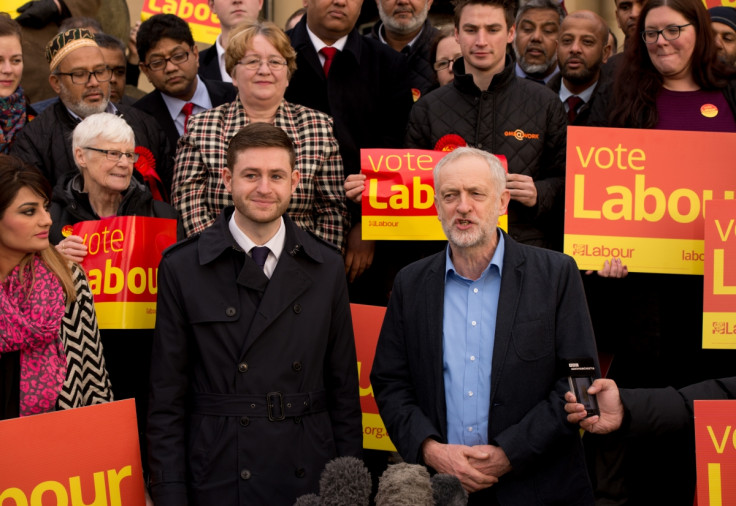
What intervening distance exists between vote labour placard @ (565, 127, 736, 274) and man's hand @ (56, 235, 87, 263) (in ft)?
8.89

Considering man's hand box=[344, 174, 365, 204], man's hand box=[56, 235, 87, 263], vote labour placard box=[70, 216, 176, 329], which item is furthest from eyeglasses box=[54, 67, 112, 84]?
man's hand box=[344, 174, 365, 204]

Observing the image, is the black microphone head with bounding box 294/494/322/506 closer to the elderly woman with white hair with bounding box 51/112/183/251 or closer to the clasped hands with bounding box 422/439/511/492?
the clasped hands with bounding box 422/439/511/492

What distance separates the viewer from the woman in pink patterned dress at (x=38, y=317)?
4.61 m

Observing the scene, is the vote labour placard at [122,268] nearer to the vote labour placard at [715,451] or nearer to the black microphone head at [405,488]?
the black microphone head at [405,488]

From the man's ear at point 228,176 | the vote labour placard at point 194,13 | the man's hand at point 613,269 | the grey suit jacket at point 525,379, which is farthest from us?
the vote labour placard at point 194,13

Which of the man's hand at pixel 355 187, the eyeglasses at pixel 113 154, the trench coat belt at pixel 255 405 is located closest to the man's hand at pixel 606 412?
the trench coat belt at pixel 255 405

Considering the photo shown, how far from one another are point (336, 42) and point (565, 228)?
2.22 meters

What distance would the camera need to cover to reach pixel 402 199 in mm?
5875

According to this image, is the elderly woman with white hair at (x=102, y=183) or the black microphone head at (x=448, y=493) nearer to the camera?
the black microphone head at (x=448, y=493)

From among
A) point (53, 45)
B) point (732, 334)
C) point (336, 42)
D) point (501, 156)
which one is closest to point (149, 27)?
point (53, 45)

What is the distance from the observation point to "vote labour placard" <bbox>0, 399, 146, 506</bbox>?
4434mm

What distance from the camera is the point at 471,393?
4523mm

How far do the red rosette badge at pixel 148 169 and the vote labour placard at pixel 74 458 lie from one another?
6.27 feet

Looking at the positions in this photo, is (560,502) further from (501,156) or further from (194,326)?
(501,156)
